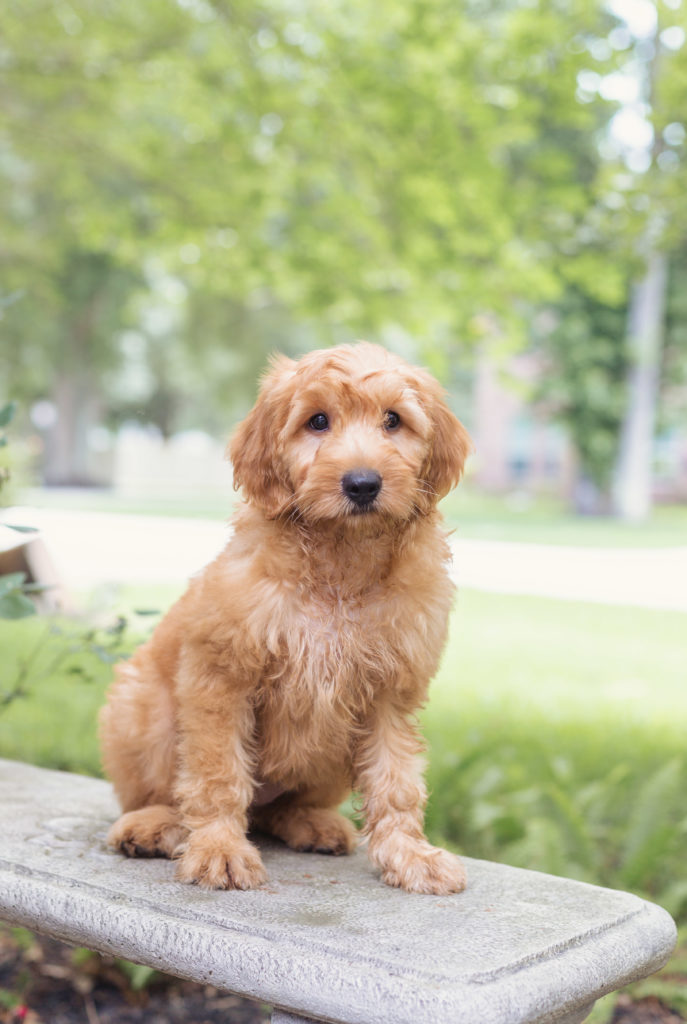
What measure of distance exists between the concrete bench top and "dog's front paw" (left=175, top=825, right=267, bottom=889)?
0.05 m

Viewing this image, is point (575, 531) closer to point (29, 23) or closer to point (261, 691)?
point (29, 23)

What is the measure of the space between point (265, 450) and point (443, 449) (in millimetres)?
489

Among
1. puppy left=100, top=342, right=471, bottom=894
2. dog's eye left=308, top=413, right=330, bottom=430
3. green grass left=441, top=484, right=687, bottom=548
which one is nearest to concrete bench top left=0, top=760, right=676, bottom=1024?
puppy left=100, top=342, right=471, bottom=894

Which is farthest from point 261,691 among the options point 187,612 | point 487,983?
point 487,983

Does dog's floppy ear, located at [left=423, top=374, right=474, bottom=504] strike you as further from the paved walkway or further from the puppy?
the paved walkway

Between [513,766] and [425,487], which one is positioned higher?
[425,487]

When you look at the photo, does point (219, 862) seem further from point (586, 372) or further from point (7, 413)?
point (586, 372)

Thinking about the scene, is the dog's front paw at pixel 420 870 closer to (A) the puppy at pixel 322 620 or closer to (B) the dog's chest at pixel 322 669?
(A) the puppy at pixel 322 620

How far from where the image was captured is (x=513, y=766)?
553 cm

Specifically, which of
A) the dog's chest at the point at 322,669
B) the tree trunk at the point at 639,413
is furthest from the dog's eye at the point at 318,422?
the tree trunk at the point at 639,413

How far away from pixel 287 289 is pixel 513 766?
28.2 feet

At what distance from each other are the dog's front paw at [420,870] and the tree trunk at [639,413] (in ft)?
97.2

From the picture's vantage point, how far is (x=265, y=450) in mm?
2855

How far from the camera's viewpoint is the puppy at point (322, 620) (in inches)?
108
